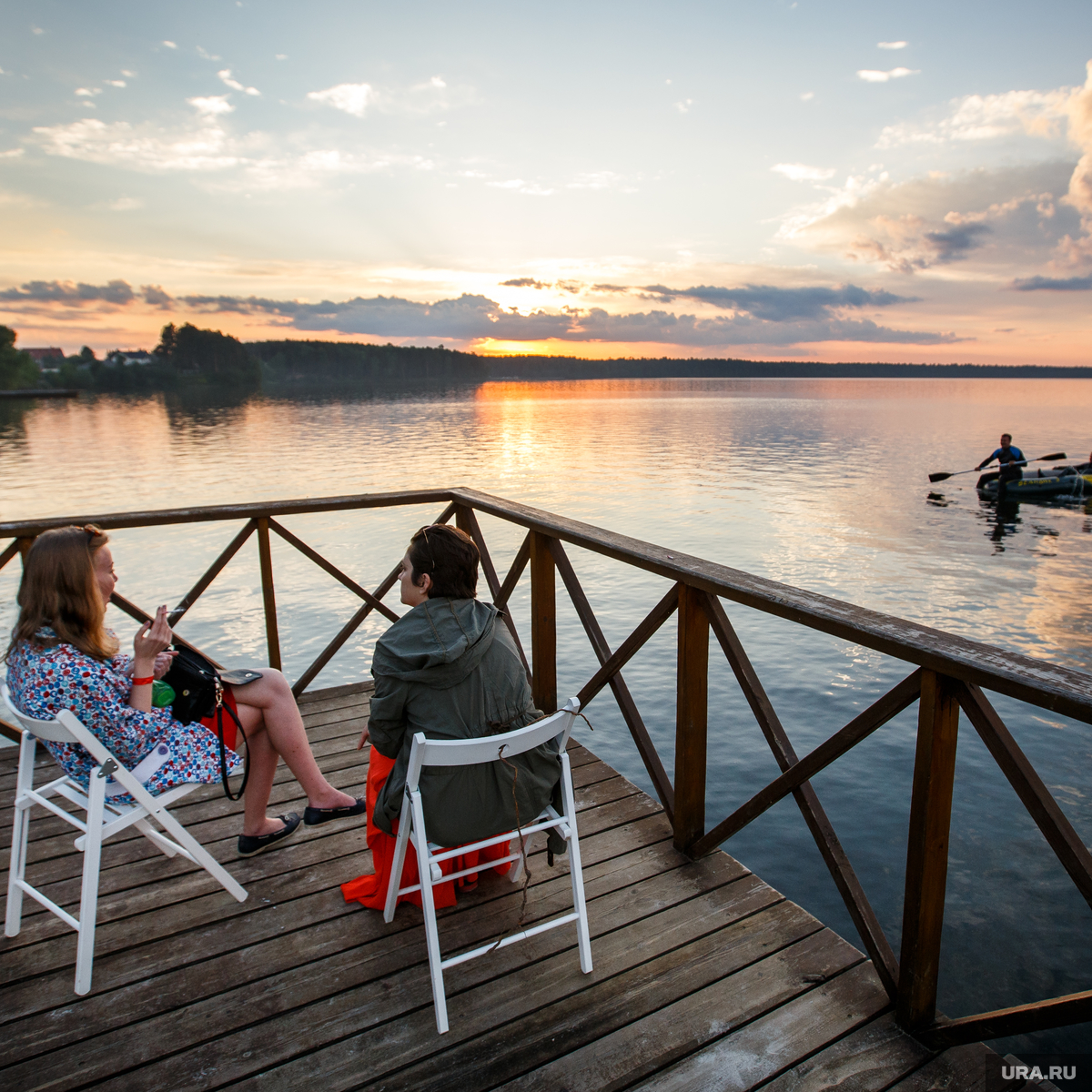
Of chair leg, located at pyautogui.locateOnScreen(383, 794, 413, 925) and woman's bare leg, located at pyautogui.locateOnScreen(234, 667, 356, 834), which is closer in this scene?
chair leg, located at pyautogui.locateOnScreen(383, 794, 413, 925)

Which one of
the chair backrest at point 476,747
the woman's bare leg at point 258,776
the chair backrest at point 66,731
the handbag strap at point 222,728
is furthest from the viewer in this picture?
the woman's bare leg at point 258,776

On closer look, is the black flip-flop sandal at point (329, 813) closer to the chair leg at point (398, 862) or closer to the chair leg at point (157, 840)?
the chair leg at point (157, 840)

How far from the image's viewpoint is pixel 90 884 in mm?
1966

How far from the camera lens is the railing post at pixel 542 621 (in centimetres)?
341

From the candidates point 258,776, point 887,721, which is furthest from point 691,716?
point 258,776

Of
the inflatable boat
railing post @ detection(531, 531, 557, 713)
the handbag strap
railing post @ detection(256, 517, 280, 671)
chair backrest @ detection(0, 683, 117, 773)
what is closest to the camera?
chair backrest @ detection(0, 683, 117, 773)

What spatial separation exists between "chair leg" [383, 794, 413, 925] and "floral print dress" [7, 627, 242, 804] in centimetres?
70

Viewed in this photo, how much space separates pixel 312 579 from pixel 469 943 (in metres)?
12.4

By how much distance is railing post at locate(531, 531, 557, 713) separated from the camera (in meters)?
3.41

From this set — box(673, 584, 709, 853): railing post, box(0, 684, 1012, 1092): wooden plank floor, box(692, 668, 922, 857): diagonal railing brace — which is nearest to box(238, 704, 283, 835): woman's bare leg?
box(0, 684, 1012, 1092): wooden plank floor

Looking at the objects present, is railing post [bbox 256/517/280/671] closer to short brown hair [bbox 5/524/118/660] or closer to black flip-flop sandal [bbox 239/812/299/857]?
black flip-flop sandal [bbox 239/812/299/857]

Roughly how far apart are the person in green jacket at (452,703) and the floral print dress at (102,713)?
2.21 feet

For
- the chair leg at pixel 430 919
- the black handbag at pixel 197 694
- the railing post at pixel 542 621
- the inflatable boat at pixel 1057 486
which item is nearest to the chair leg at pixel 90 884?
the black handbag at pixel 197 694

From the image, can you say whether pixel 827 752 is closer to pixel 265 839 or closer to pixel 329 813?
pixel 329 813
